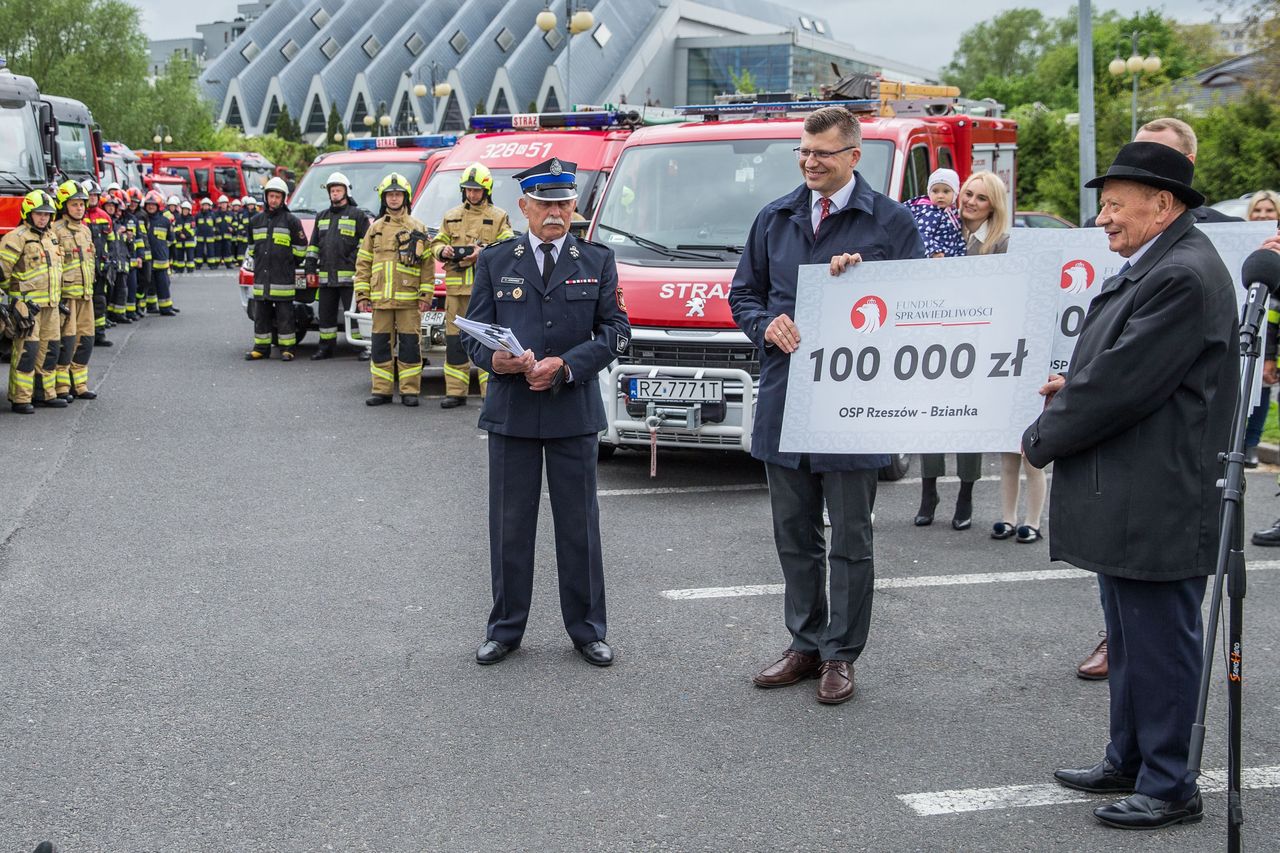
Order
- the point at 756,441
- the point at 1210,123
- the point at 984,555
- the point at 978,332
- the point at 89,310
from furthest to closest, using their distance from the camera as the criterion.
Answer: the point at 1210,123
the point at 89,310
the point at 984,555
the point at 756,441
the point at 978,332

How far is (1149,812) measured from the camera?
4.09 meters

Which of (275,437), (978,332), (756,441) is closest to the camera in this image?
(978,332)

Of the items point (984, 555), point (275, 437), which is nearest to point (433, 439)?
point (275, 437)

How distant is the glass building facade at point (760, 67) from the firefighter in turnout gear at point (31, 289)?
7781cm

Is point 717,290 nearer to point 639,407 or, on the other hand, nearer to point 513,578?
point 639,407

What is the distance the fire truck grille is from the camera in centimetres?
870

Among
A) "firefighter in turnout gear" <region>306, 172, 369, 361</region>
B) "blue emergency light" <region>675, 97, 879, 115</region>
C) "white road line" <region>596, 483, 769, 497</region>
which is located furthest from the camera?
"firefighter in turnout gear" <region>306, 172, 369, 361</region>

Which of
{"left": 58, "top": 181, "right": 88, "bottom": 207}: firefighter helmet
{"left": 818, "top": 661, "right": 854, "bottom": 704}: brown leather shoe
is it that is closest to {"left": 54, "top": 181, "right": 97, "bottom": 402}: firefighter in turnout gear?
{"left": 58, "top": 181, "right": 88, "bottom": 207}: firefighter helmet

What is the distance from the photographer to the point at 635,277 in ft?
29.7

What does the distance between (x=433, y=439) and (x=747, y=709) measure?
20.9 ft

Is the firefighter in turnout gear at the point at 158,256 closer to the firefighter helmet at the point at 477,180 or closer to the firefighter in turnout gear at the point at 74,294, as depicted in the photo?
the firefighter in turnout gear at the point at 74,294

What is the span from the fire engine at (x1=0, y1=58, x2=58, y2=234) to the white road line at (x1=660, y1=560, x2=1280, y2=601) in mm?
11862

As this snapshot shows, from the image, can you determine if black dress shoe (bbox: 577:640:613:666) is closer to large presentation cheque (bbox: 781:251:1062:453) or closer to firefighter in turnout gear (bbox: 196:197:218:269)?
large presentation cheque (bbox: 781:251:1062:453)

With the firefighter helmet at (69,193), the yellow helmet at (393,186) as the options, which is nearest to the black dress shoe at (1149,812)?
the yellow helmet at (393,186)
